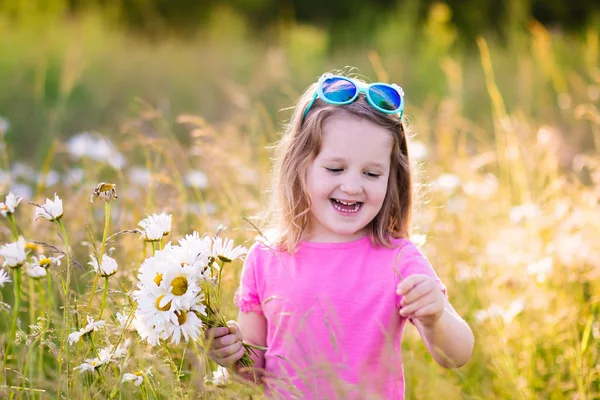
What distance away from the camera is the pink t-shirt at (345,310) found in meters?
1.53

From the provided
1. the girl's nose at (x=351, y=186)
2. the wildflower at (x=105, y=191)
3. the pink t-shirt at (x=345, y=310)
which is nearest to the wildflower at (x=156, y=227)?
the wildflower at (x=105, y=191)

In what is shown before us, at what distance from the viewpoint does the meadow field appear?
142 cm

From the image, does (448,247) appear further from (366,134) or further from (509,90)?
(509,90)

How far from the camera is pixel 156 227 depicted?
Answer: 1.37m

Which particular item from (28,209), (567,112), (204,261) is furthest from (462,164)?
(567,112)

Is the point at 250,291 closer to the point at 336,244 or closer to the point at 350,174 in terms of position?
the point at 336,244

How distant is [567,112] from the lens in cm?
538

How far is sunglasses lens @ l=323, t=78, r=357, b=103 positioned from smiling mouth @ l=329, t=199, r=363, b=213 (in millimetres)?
241

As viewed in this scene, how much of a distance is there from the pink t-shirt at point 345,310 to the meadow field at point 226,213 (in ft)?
0.39

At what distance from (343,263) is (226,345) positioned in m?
0.35

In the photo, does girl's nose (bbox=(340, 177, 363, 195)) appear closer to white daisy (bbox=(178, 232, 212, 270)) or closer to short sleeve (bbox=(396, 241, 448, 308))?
short sleeve (bbox=(396, 241, 448, 308))

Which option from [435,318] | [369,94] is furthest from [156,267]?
[369,94]

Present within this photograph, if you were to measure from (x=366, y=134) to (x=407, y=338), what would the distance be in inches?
42.6

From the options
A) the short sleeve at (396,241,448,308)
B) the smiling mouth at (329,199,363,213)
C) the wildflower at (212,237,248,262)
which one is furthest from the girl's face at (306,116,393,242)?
→ the wildflower at (212,237,248,262)
